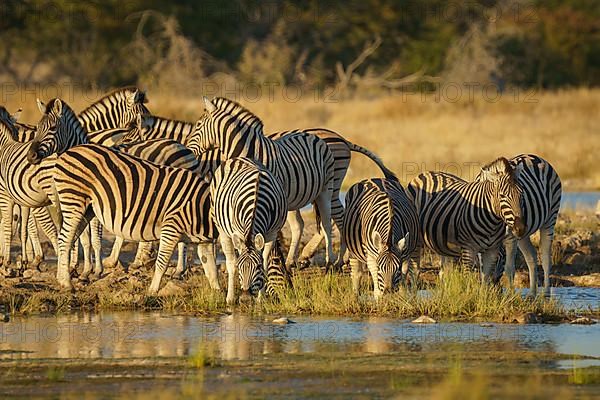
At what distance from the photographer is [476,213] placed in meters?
13.0

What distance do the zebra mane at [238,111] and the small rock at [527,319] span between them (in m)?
3.96

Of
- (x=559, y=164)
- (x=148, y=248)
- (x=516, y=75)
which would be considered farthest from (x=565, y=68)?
(x=148, y=248)

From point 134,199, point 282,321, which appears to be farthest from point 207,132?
point 282,321

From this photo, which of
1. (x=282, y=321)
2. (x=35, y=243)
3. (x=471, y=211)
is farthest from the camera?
(x=35, y=243)

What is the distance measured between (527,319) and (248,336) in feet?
8.51

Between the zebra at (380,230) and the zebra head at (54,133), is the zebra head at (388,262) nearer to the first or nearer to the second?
the zebra at (380,230)

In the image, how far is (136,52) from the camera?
148 feet

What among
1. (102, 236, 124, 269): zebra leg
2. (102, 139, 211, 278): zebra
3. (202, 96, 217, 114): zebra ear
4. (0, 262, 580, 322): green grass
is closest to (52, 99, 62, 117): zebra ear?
(102, 139, 211, 278): zebra

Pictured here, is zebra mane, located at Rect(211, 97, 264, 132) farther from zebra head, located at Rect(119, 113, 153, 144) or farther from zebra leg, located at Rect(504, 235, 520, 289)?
zebra leg, located at Rect(504, 235, 520, 289)

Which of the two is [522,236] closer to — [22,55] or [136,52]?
[136,52]

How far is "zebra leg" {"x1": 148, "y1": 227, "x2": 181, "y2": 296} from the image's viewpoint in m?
12.4

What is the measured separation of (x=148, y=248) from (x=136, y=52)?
A: 31176mm

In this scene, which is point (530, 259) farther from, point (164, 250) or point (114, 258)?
point (114, 258)

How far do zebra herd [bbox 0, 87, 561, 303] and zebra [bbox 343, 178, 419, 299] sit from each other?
0.05 ft
